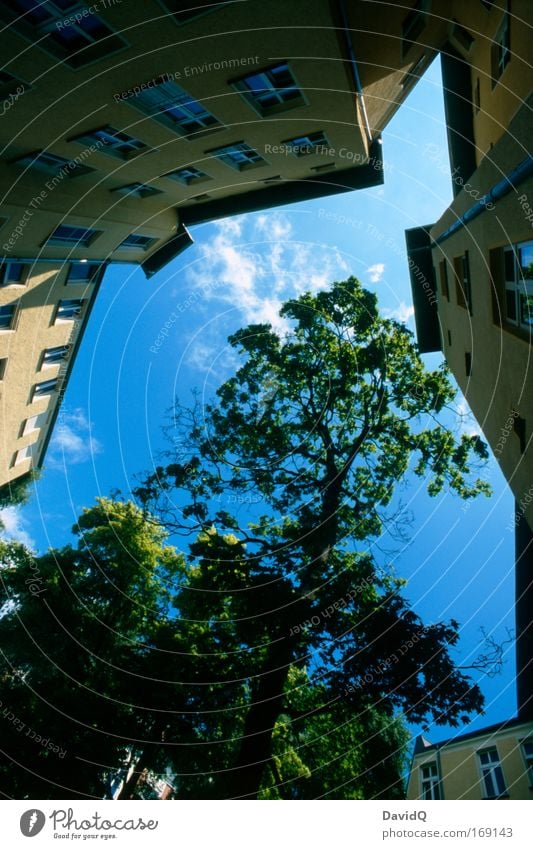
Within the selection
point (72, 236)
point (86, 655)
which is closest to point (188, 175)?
point (72, 236)

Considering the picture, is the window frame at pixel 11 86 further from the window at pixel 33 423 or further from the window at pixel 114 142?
the window at pixel 33 423

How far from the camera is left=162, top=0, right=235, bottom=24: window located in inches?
302

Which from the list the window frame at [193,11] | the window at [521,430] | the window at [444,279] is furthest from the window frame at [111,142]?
the window at [521,430]

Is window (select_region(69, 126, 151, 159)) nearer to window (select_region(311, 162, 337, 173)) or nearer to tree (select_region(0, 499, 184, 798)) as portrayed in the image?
window (select_region(311, 162, 337, 173))

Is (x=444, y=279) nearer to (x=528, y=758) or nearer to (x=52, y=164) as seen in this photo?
(x=52, y=164)

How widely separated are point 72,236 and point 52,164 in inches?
147

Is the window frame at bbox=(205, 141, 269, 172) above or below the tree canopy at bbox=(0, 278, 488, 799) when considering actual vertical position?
above

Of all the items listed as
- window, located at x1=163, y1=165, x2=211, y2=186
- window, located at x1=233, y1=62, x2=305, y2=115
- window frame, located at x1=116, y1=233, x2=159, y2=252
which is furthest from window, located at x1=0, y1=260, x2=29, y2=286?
window, located at x1=233, y1=62, x2=305, y2=115

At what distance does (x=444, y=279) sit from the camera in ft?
57.6

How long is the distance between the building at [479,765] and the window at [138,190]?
76.2 feet

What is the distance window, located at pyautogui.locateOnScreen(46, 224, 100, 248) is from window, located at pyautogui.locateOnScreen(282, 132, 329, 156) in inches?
375

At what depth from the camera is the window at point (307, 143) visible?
1391 cm

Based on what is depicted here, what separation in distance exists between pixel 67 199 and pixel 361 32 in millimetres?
11263
